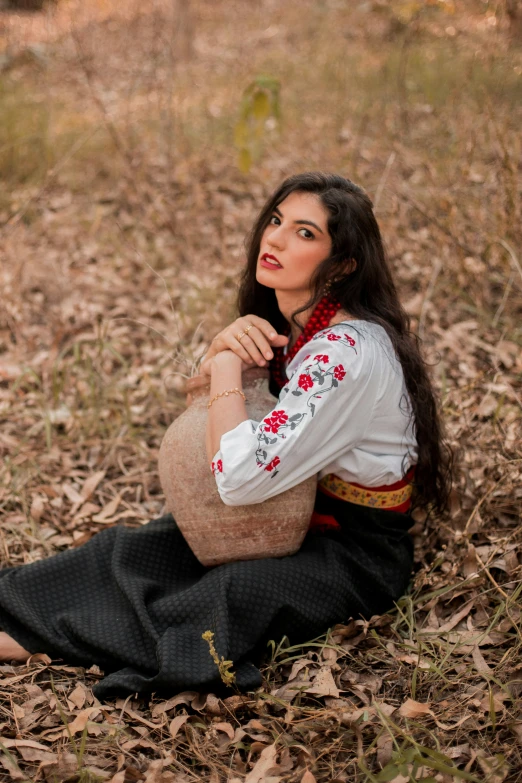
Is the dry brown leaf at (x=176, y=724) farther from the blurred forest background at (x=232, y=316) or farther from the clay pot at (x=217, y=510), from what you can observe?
the clay pot at (x=217, y=510)

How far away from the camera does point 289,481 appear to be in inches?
95.3

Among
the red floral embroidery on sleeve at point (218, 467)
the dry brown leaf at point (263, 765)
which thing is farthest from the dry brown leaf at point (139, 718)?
the red floral embroidery on sleeve at point (218, 467)

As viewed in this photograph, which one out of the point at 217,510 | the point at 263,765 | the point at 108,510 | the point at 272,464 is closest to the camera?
the point at 263,765

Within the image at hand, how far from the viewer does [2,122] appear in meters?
5.93

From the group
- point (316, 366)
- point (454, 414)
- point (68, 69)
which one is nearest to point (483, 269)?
point (454, 414)

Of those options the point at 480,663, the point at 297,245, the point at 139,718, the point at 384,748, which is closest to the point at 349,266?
the point at 297,245

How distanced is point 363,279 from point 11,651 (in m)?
1.79

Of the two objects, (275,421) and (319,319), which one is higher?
(319,319)

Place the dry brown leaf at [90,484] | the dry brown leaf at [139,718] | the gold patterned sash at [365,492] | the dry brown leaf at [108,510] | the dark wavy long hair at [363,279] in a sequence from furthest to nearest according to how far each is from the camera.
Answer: the dry brown leaf at [90,484]
the dry brown leaf at [108,510]
the gold patterned sash at [365,492]
the dark wavy long hair at [363,279]
the dry brown leaf at [139,718]

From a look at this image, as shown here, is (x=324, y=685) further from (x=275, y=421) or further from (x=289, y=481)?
(x=275, y=421)

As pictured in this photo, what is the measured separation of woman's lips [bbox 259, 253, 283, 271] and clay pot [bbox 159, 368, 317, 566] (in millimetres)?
463

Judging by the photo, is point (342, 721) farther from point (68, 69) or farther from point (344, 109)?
point (68, 69)

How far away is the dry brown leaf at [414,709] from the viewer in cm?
221

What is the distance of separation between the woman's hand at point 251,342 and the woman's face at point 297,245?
17 centimetres
